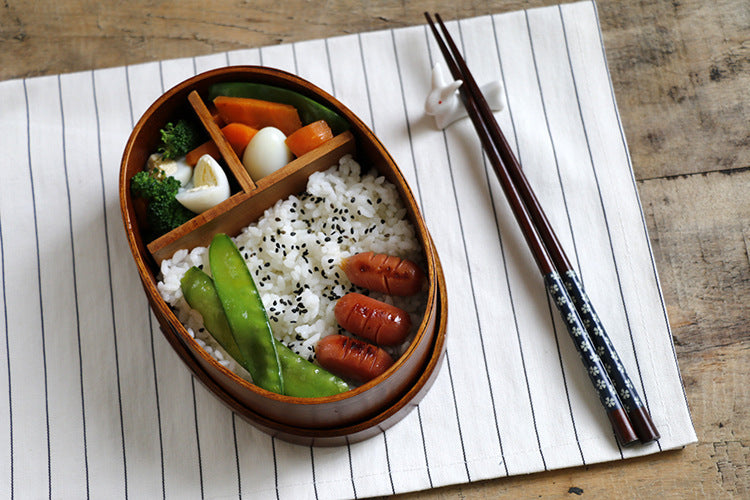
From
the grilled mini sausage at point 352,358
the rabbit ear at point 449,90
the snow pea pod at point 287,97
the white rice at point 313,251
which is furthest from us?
the rabbit ear at point 449,90

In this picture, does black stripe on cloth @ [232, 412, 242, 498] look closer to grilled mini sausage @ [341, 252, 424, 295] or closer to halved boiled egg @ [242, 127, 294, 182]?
grilled mini sausage @ [341, 252, 424, 295]

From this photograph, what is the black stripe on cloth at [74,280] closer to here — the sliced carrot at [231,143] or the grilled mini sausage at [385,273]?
the sliced carrot at [231,143]

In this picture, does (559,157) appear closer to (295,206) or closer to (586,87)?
(586,87)

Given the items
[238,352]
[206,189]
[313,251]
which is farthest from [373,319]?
[206,189]

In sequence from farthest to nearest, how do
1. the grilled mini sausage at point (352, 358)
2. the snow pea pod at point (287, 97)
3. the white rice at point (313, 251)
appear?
the snow pea pod at point (287, 97)
the white rice at point (313, 251)
the grilled mini sausage at point (352, 358)

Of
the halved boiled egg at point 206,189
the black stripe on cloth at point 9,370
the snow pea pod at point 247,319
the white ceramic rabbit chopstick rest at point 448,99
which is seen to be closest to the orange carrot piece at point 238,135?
the halved boiled egg at point 206,189
